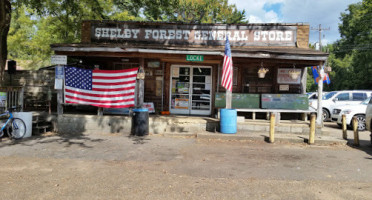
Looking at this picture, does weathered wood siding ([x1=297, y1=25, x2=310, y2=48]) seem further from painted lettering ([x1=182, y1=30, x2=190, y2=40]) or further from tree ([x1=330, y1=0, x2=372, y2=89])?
tree ([x1=330, y1=0, x2=372, y2=89])

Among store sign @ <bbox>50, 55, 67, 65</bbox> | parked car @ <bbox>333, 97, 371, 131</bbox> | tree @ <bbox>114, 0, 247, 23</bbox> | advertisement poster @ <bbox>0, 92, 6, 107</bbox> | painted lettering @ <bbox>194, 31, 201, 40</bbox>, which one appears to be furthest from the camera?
tree @ <bbox>114, 0, 247, 23</bbox>

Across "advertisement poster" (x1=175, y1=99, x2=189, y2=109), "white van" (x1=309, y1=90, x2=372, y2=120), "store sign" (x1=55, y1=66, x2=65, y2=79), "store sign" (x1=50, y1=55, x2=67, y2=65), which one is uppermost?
"store sign" (x1=50, y1=55, x2=67, y2=65)

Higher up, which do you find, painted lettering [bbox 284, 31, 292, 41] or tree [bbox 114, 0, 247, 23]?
tree [bbox 114, 0, 247, 23]

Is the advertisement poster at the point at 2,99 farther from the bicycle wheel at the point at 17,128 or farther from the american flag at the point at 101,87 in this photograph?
the american flag at the point at 101,87

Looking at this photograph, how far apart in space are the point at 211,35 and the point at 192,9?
61.9ft

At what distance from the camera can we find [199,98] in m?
11.9

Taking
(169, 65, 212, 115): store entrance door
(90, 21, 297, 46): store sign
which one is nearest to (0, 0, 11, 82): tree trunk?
(90, 21, 297, 46): store sign

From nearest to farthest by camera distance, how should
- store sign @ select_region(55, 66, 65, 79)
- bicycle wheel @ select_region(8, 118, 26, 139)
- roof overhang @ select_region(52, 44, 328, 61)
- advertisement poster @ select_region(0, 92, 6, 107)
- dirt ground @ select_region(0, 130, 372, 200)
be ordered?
dirt ground @ select_region(0, 130, 372, 200), bicycle wheel @ select_region(8, 118, 26, 139), advertisement poster @ select_region(0, 92, 6, 107), roof overhang @ select_region(52, 44, 328, 61), store sign @ select_region(55, 66, 65, 79)

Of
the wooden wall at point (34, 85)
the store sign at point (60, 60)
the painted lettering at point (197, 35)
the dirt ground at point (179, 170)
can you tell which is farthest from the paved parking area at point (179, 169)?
the painted lettering at point (197, 35)

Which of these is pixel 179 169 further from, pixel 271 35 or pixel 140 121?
pixel 271 35

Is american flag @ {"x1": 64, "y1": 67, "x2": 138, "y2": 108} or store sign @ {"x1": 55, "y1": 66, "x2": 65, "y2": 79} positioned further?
american flag @ {"x1": 64, "y1": 67, "x2": 138, "y2": 108}

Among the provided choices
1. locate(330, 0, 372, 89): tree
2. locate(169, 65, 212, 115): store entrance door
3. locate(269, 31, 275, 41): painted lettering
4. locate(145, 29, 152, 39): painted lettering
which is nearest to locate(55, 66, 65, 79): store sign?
locate(145, 29, 152, 39): painted lettering

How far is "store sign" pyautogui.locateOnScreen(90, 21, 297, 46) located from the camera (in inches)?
438

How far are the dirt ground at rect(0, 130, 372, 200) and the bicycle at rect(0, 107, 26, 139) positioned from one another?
1.15ft
